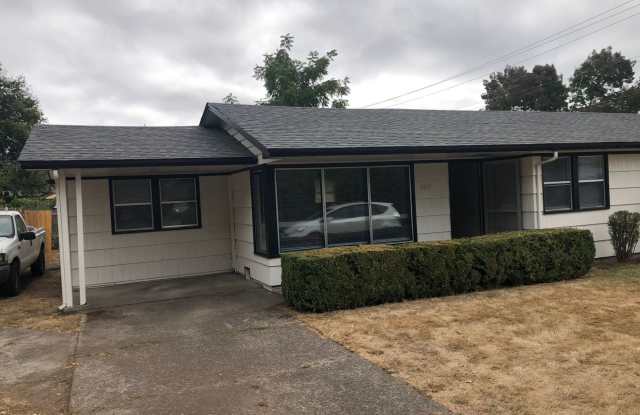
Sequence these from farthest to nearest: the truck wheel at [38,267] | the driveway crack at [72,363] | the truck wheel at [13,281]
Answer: the truck wheel at [38,267] < the truck wheel at [13,281] < the driveway crack at [72,363]

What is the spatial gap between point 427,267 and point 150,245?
612 centimetres

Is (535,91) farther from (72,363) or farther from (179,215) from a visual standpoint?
(72,363)

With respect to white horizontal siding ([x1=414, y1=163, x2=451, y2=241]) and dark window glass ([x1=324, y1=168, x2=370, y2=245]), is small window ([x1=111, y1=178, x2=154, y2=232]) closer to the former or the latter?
dark window glass ([x1=324, y1=168, x2=370, y2=245])

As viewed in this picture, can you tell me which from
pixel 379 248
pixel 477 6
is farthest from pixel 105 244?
pixel 477 6

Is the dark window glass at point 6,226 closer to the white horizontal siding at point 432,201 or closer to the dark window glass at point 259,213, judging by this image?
the dark window glass at point 259,213

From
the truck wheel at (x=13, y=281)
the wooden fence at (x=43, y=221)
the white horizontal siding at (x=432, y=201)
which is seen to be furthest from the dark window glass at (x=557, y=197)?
the wooden fence at (x=43, y=221)

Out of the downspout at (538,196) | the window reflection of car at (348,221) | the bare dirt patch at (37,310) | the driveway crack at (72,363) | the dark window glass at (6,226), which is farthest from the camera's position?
the downspout at (538,196)

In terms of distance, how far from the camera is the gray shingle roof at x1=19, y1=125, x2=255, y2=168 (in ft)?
27.3

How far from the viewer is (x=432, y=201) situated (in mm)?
10992

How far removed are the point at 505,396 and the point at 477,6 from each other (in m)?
11.8

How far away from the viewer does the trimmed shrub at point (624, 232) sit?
35.5ft

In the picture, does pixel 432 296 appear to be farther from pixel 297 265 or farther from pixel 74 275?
pixel 74 275

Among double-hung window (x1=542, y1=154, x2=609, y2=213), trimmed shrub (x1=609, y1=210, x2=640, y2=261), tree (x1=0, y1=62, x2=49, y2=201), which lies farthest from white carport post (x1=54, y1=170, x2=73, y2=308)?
tree (x1=0, y1=62, x2=49, y2=201)

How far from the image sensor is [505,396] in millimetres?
4340
